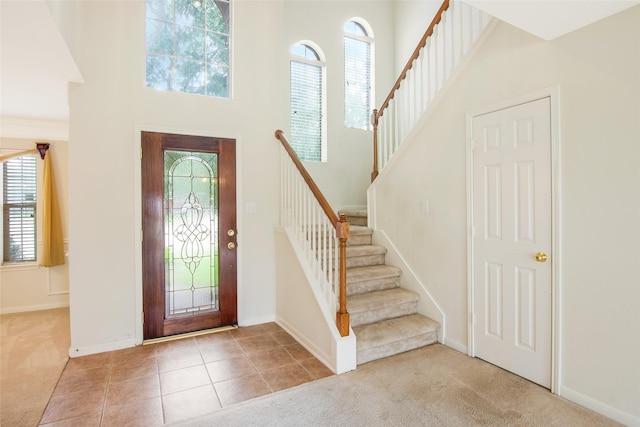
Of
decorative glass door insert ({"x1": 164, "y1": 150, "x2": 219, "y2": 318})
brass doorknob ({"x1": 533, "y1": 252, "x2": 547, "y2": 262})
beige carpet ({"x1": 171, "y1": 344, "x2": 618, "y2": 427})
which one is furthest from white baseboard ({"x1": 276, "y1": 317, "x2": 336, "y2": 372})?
brass doorknob ({"x1": 533, "y1": 252, "x2": 547, "y2": 262})

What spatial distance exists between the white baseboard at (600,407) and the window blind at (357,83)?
160 inches

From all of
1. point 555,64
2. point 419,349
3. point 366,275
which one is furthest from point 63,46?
point 419,349

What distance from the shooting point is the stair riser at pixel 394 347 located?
2.81 m

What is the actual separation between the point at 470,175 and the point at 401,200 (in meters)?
0.88

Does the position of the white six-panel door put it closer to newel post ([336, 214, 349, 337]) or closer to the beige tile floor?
newel post ([336, 214, 349, 337])

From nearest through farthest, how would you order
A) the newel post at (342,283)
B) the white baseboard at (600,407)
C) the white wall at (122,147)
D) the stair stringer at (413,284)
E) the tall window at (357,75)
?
the white baseboard at (600,407)
the newel post at (342,283)
the white wall at (122,147)
the stair stringer at (413,284)
the tall window at (357,75)

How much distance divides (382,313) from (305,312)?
2.46 ft

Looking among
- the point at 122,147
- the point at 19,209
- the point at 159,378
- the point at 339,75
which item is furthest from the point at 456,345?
the point at 19,209

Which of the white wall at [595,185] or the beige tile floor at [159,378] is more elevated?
the white wall at [595,185]

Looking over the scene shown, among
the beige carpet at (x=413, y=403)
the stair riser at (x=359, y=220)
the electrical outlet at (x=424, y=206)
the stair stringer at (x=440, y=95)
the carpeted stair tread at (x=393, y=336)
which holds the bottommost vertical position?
the beige carpet at (x=413, y=403)

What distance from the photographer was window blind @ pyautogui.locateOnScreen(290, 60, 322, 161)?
4766 mm

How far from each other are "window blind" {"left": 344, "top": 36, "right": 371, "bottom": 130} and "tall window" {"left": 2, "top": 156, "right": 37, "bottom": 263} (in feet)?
14.6

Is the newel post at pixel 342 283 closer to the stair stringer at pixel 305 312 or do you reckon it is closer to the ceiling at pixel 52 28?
the stair stringer at pixel 305 312

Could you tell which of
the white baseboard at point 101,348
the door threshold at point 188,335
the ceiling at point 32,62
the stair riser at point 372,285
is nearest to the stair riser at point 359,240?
the stair riser at point 372,285
